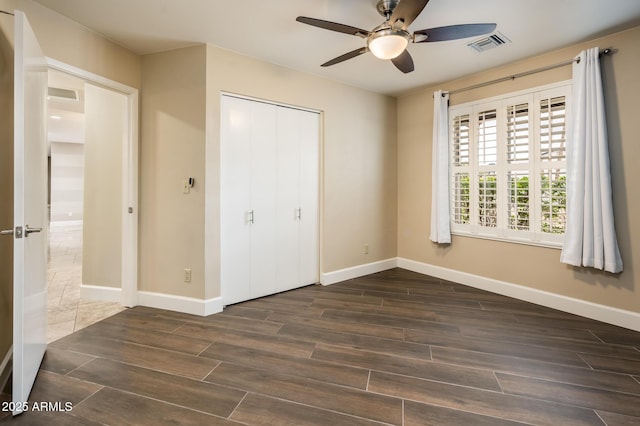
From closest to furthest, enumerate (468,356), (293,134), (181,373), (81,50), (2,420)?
1. (2,420)
2. (181,373)
3. (468,356)
4. (81,50)
5. (293,134)

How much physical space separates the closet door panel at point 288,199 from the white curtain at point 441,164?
6.31 ft

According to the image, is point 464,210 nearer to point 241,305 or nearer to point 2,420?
point 241,305

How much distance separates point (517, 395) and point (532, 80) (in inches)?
128

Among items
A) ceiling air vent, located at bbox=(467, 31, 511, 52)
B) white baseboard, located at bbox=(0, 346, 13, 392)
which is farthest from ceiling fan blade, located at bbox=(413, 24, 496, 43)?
white baseboard, located at bbox=(0, 346, 13, 392)

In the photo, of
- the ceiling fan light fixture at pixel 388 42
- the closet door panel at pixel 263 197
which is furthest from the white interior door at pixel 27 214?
the ceiling fan light fixture at pixel 388 42

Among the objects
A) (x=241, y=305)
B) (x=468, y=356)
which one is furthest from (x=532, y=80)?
(x=241, y=305)

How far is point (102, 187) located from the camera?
3453mm

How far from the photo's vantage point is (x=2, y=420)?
1.64 meters

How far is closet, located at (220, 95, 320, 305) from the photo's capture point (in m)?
3.29

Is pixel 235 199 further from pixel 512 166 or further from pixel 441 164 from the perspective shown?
pixel 512 166

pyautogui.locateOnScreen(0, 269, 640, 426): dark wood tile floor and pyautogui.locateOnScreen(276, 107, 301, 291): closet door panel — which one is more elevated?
pyautogui.locateOnScreen(276, 107, 301, 291): closet door panel

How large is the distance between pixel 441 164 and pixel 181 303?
3.64 meters

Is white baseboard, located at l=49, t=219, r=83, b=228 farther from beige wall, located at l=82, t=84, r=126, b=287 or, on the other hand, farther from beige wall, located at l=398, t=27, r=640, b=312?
beige wall, located at l=398, t=27, r=640, b=312

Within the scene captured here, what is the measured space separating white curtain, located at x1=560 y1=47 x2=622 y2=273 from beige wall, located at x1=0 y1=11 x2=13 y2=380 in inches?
185
